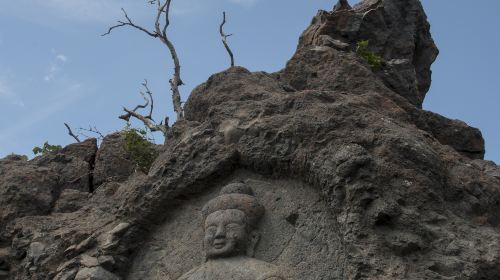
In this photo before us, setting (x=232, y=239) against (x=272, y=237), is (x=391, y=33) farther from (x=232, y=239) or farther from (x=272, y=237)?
(x=232, y=239)

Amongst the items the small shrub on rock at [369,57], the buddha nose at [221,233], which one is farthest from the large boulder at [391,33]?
the buddha nose at [221,233]

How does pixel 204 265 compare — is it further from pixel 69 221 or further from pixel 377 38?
pixel 377 38

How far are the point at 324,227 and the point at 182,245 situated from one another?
1498mm

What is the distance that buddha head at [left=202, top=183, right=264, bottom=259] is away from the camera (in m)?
6.99

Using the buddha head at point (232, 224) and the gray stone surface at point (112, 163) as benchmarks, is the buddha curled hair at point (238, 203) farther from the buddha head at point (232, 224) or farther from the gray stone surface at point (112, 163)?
the gray stone surface at point (112, 163)

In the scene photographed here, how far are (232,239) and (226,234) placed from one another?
7cm

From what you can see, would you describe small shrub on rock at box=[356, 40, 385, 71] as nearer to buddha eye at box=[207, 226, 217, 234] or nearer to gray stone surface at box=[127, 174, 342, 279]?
gray stone surface at box=[127, 174, 342, 279]

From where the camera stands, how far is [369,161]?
6.60 meters

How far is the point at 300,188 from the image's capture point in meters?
7.25

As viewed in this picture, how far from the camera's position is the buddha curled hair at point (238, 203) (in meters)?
7.15

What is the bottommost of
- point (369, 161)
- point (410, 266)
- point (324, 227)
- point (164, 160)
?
point (410, 266)

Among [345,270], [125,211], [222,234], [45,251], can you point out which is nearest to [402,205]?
[345,270]

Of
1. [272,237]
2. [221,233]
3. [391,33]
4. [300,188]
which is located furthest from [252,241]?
[391,33]

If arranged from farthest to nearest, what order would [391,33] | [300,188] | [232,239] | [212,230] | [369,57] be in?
[391,33], [369,57], [300,188], [212,230], [232,239]
